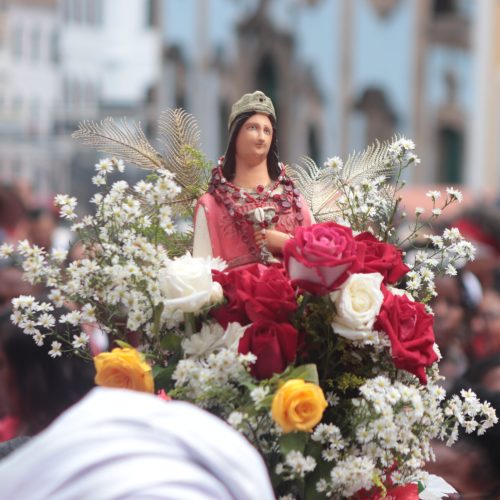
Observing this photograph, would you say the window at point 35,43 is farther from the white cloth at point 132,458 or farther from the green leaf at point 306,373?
the white cloth at point 132,458

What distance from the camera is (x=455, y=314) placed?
6102 mm

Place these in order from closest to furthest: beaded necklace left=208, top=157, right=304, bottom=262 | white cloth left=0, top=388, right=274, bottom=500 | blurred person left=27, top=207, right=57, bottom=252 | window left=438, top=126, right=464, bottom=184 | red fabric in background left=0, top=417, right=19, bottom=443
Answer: white cloth left=0, top=388, right=274, bottom=500, beaded necklace left=208, top=157, right=304, bottom=262, red fabric in background left=0, top=417, right=19, bottom=443, blurred person left=27, top=207, right=57, bottom=252, window left=438, top=126, right=464, bottom=184

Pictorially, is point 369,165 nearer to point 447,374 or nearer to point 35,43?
point 447,374

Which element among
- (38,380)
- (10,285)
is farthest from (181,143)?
(10,285)

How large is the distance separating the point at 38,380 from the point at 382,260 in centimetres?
174

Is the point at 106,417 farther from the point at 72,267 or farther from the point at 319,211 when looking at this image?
the point at 319,211

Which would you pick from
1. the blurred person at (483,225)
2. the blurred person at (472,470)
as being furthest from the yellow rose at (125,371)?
the blurred person at (483,225)

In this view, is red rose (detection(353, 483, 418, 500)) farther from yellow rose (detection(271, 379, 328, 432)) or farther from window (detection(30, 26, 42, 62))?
window (detection(30, 26, 42, 62))

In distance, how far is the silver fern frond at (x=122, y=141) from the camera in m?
2.68

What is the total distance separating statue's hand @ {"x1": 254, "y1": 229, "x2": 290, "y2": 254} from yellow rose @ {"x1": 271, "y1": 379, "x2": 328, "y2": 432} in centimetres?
42

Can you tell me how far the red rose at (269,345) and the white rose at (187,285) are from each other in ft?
0.32

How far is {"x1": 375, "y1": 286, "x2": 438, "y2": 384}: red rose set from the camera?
229cm

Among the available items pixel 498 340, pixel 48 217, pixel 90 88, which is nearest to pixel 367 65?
pixel 90 88

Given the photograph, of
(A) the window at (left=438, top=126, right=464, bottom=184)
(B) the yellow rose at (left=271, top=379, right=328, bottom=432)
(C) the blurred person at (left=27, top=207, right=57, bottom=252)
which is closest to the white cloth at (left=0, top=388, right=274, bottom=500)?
(B) the yellow rose at (left=271, top=379, right=328, bottom=432)
